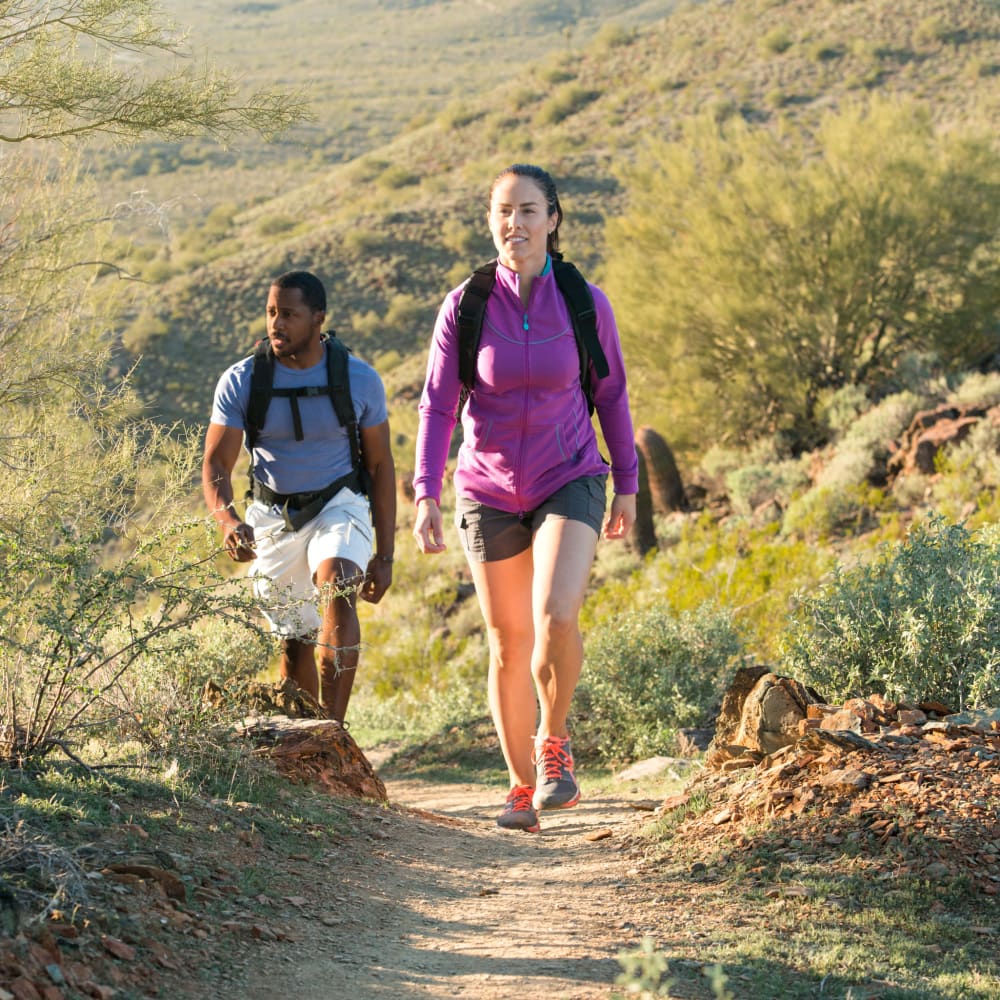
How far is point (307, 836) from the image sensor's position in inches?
188

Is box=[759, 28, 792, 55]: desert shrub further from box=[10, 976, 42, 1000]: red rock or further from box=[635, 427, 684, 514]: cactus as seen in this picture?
box=[10, 976, 42, 1000]: red rock

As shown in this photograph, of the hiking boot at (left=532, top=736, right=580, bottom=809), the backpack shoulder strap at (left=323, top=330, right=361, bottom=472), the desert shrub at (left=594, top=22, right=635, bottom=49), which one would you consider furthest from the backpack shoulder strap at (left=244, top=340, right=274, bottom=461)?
the desert shrub at (left=594, top=22, right=635, bottom=49)

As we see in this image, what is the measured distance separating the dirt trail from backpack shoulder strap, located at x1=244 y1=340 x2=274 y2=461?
188 cm

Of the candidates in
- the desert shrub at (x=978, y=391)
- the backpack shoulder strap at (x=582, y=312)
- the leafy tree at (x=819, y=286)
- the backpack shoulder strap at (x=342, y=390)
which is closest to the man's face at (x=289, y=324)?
the backpack shoulder strap at (x=342, y=390)

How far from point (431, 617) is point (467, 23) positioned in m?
99.9

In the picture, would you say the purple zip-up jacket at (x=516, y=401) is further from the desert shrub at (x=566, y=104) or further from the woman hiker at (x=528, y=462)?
the desert shrub at (x=566, y=104)

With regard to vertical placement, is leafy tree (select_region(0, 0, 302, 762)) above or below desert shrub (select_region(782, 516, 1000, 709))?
above

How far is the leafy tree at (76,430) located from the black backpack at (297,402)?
20.8 inches

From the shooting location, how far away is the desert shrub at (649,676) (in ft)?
27.8

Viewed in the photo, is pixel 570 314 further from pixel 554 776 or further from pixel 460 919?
pixel 460 919

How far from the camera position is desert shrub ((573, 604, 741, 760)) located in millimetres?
8461

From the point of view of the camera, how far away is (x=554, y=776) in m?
4.95

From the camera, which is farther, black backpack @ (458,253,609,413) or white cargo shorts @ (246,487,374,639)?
white cargo shorts @ (246,487,374,639)

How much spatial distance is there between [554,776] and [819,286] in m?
14.9
